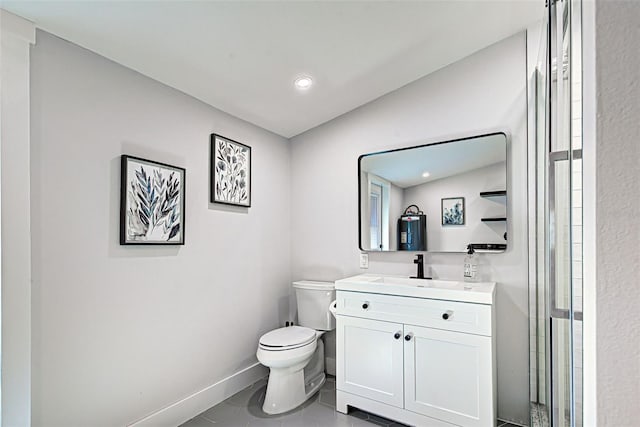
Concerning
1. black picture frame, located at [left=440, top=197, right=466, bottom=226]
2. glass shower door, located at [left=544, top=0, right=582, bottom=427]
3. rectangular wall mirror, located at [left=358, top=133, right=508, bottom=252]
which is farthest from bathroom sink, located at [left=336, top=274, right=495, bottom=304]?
glass shower door, located at [left=544, top=0, right=582, bottom=427]

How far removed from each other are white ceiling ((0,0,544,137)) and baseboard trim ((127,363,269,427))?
200 centimetres

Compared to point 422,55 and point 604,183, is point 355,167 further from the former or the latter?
point 604,183

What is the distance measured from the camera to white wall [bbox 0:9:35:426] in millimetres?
1441

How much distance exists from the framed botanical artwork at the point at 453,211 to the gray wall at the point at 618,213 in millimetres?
2000

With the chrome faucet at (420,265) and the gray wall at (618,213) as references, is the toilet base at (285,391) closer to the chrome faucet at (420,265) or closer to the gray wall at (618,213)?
the chrome faucet at (420,265)

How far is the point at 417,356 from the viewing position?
210 cm

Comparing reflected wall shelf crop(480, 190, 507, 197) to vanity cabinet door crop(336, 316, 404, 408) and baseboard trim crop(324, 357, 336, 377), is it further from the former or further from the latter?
baseboard trim crop(324, 357, 336, 377)

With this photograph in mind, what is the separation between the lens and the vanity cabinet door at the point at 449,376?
75.4 inches

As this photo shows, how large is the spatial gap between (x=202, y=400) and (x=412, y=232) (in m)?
1.89

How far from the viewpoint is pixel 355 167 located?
9.58 ft

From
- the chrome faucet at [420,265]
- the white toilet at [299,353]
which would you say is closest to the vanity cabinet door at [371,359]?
the white toilet at [299,353]

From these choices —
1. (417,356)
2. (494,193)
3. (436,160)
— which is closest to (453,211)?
(494,193)

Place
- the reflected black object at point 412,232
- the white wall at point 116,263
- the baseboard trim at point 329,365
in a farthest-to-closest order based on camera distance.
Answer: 1. the baseboard trim at point 329,365
2. the reflected black object at point 412,232
3. the white wall at point 116,263

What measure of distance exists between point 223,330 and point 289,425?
2.58ft
